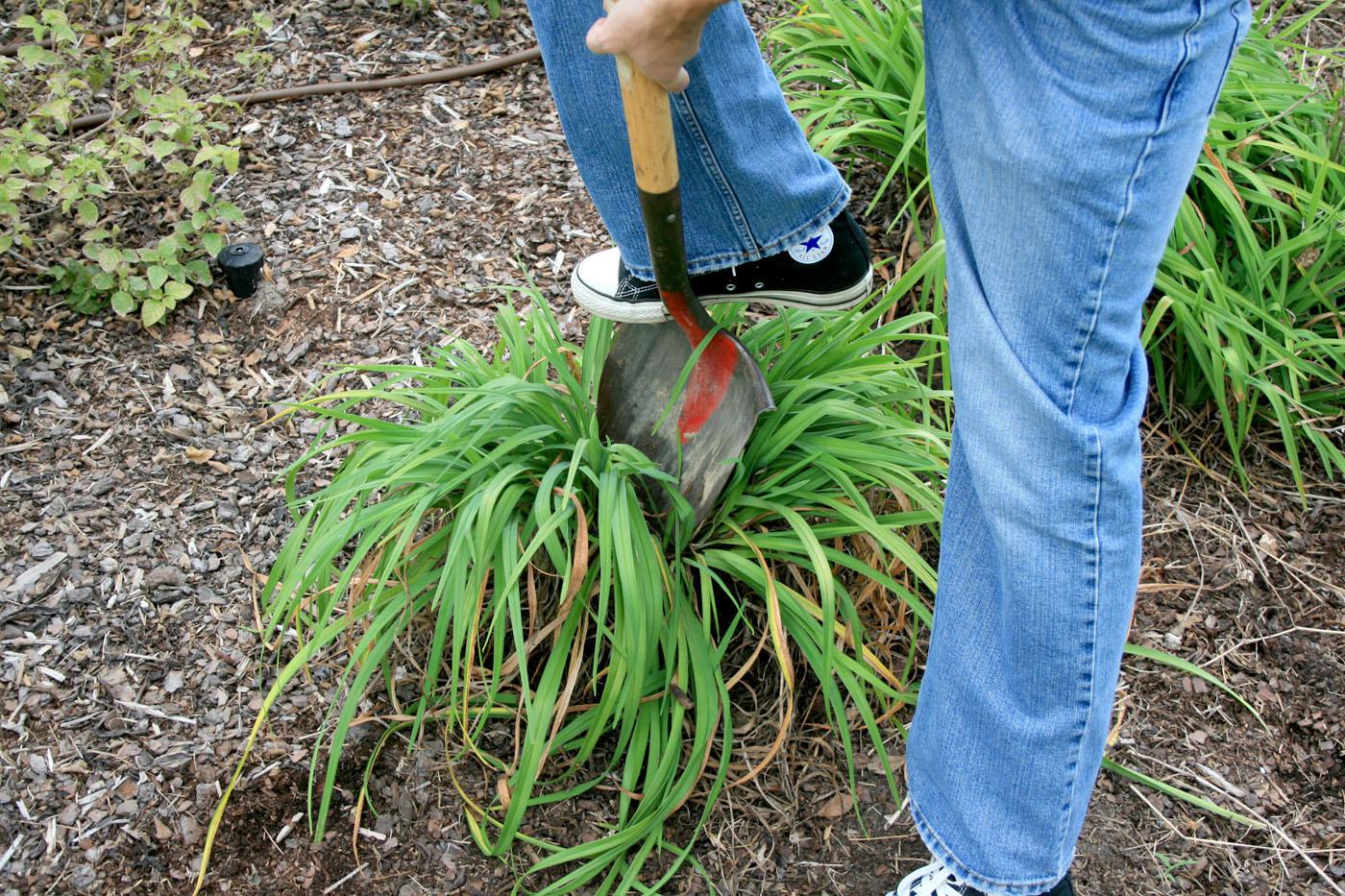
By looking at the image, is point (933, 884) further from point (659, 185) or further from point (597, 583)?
point (659, 185)

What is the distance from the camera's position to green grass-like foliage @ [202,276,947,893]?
171 centimetres

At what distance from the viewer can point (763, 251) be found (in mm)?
1754

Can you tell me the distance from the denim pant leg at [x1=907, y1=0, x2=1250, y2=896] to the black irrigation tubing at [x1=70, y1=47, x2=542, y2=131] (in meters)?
1.99

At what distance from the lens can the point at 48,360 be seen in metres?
2.41

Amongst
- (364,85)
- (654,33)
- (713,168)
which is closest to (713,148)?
(713,168)


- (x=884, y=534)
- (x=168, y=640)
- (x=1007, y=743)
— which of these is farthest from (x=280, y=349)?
(x=1007, y=743)

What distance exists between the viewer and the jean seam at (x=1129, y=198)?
103cm

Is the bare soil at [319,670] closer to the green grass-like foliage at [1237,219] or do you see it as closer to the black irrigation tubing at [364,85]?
the black irrigation tubing at [364,85]

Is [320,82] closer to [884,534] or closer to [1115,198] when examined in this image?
[884,534]

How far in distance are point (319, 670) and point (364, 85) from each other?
162 cm

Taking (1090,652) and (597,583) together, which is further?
(597,583)

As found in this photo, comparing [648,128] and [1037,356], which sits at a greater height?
[648,128]

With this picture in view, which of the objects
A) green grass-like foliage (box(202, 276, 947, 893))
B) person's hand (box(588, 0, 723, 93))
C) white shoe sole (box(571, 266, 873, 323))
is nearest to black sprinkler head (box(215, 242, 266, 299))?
green grass-like foliage (box(202, 276, 947, 893))

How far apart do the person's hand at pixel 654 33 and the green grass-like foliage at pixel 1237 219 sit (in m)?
1.01
